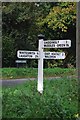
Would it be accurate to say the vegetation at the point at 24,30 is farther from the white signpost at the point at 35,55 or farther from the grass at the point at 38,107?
the grass at the point at 38,107

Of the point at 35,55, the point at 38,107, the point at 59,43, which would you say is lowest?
the point at 38,107

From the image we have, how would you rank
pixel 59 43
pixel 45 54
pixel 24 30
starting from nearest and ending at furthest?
pixel 59 43
pixel 45 54
pixel 24 30

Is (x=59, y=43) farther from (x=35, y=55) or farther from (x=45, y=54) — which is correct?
(x=35, y=55)

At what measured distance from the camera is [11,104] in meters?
6.29

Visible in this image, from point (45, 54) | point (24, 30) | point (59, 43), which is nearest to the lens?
point (59, 43)

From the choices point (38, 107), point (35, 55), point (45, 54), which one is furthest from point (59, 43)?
point (38, 107)

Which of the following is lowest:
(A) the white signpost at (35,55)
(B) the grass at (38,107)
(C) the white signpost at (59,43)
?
(B) the grass at (38,107)

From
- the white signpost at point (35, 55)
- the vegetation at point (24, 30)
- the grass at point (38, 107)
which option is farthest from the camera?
the vegetation at point (24, 30)

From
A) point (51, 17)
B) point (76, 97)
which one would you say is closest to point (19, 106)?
point (76, 97)

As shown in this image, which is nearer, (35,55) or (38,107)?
(38,107)

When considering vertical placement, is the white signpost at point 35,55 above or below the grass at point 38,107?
above

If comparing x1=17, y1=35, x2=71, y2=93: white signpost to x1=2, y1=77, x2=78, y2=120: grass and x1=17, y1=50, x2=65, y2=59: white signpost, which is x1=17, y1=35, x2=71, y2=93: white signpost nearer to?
x1=17, y1=50, x2=65, y2=59: white signpost

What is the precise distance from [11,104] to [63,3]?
4381mm

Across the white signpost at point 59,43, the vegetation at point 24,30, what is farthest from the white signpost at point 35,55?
→ the vegetation at point 24,30
